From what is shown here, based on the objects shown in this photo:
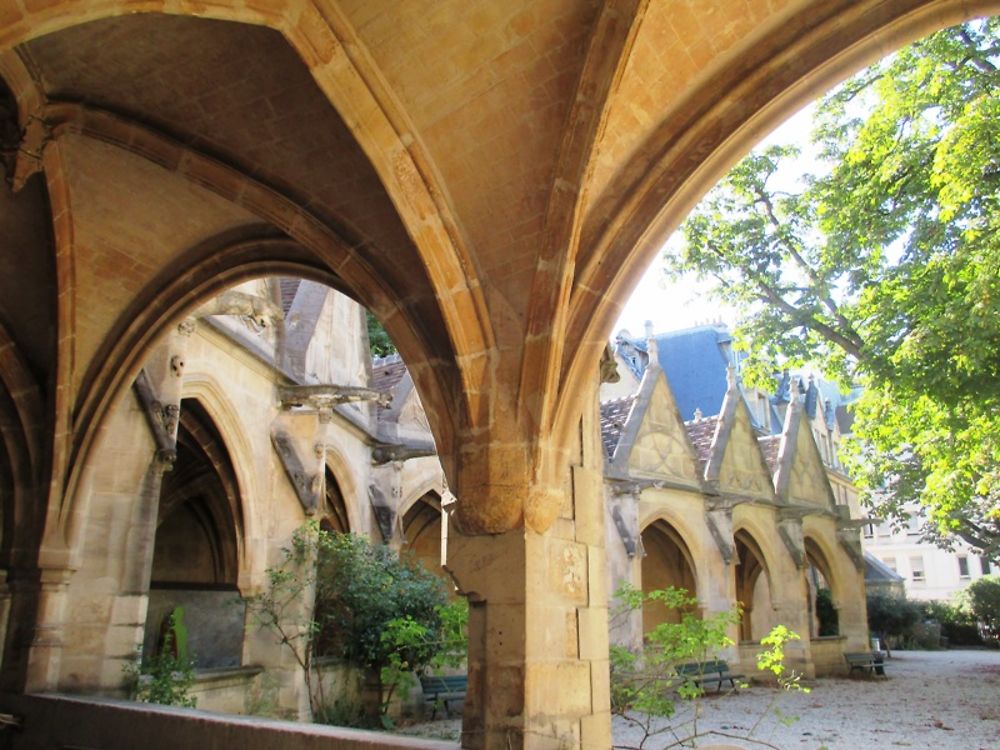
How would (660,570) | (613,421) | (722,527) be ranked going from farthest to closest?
(660,570) → (613,421) → (722,527)

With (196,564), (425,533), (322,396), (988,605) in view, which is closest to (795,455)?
(425,533)

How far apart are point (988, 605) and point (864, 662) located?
16.1m

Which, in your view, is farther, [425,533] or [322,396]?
[425,533]

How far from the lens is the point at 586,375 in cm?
437

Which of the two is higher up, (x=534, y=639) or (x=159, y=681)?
(x=534, y=639)

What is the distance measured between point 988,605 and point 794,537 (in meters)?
17.5

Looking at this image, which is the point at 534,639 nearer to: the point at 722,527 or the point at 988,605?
the point at 722,527

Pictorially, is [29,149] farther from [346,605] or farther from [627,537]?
[627,537]

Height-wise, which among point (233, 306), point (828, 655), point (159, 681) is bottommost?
point (828, 655)

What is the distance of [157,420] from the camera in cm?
658

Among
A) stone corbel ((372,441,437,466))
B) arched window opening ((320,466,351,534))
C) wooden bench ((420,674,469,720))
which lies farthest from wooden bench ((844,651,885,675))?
arched window opening ((320,466,351,534))

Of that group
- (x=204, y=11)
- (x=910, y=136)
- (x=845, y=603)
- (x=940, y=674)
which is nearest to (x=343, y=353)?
(x=910, y=136)

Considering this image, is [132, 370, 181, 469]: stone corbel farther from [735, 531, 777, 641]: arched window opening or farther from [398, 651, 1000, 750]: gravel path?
[735, 531, 777, 641]: arched window opening

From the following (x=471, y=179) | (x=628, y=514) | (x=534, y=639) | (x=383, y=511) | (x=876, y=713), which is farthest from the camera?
(x=628, y=514)
